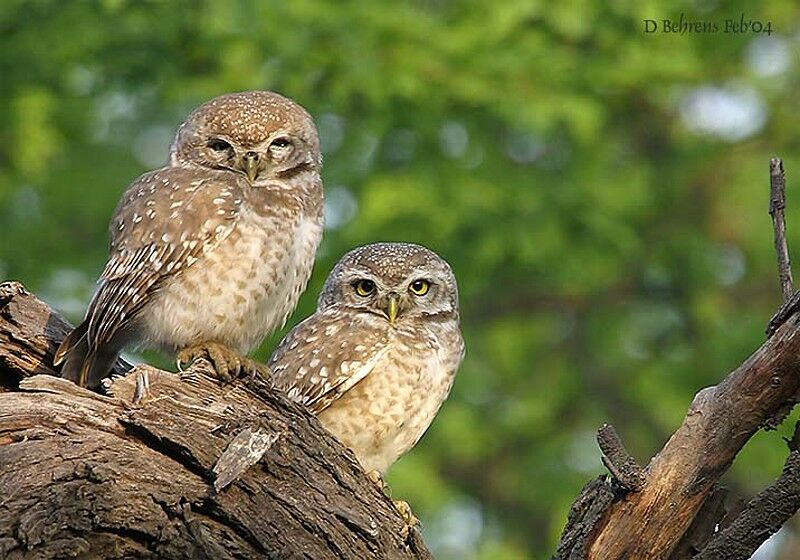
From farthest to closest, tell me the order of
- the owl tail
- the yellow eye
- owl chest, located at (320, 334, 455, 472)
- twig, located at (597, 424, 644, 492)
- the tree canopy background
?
the tree canopy background → the yellow eye → owl chest, located at (320, 334, 455, 472) → the owl tail → twig, located at (597, 424, 644, 492)

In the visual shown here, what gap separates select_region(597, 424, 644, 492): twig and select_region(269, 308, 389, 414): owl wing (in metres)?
1.31

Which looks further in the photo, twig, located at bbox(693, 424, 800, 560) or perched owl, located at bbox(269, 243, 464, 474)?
perched owl, located at bbox(269, 243, 464, 474)

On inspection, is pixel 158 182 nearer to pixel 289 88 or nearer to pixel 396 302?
pixel 396 302

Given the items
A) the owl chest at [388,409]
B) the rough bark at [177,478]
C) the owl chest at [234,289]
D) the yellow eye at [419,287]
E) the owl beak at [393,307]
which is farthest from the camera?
the yellow eye at [419,287]

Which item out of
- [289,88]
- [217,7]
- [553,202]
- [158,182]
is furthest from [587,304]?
[158,182]

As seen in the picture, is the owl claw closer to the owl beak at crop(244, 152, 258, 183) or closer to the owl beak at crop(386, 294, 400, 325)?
the owl beak at crop(244, 152, 258, 183)

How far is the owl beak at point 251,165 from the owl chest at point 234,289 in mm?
182

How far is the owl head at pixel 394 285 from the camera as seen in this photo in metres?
5.14

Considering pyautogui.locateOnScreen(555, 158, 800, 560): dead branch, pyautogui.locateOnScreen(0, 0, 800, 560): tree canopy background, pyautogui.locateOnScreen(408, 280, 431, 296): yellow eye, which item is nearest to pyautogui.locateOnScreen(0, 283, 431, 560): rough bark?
pyautogui.locateOnScreen(555, 158, 800, 560): dead branch

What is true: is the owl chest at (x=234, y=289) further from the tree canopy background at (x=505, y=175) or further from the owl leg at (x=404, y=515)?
the tree canopy background at (x=505, y=175)

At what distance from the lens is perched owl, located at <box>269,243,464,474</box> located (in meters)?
4.80

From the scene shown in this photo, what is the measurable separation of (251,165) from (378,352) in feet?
2.70

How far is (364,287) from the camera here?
17.1 feet

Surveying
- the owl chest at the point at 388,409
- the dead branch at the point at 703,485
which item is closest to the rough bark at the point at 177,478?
the dead branch at the point at 703,485
